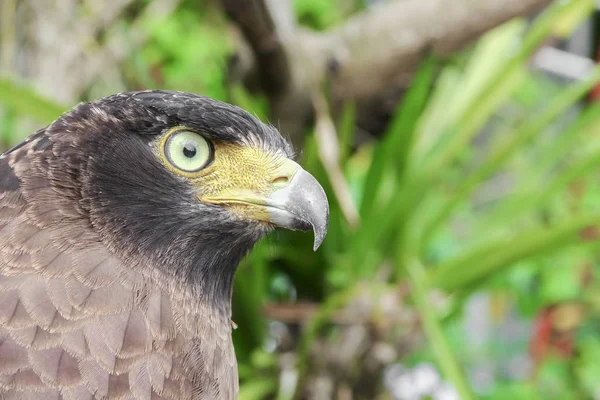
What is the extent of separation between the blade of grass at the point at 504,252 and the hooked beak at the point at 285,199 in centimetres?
118

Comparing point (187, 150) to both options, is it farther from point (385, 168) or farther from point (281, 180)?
point (385, 168)

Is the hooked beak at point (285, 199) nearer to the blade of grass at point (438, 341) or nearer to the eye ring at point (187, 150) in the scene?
the eye ring at point (187, 150)

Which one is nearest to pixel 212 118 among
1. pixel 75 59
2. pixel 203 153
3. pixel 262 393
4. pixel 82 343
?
pixel 203 153

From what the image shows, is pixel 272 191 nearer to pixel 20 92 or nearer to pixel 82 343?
pixel 82 343

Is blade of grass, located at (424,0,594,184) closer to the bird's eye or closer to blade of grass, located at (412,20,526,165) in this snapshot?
blade of grass, located at (412,20,526,165)

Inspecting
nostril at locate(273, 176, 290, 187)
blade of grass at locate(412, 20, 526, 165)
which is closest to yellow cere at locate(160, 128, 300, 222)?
nostril at locate(273, 176, 290, 187)

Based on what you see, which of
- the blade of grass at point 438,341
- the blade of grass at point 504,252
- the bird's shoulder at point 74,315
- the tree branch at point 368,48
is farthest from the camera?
the tree branch at point 368,48

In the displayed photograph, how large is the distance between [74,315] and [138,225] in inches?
7.0

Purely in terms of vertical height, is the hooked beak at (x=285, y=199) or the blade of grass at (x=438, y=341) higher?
the hooked beak at (x=285, y=199)

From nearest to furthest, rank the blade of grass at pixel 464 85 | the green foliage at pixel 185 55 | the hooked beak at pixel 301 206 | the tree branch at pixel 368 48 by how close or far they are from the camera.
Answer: the hooked beak at pixel 301 206, the tree branch at pixel 368 48, the blade of grass at pixel 464 85, the green foliage at pixel 185 55

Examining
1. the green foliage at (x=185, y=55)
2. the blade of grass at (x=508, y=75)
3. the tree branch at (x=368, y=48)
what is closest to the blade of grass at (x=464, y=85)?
the blade of grass at (x=508, y=75)

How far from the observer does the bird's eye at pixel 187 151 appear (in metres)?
1.11

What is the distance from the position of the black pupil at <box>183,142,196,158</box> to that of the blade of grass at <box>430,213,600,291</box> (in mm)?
1295

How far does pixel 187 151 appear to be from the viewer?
1.12 meters
